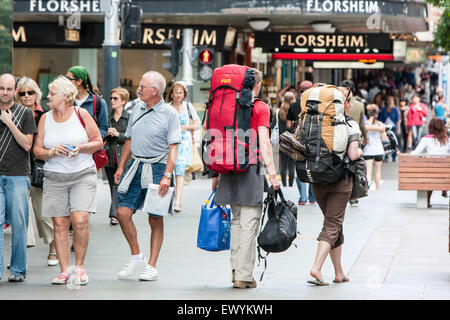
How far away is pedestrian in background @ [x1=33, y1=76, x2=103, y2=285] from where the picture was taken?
7.97 m

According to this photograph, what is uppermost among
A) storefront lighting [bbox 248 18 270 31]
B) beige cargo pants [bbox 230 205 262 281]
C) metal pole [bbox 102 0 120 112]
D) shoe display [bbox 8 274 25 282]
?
storefront lighting [bbox 248 18 270 31]

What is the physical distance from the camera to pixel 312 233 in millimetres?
11594

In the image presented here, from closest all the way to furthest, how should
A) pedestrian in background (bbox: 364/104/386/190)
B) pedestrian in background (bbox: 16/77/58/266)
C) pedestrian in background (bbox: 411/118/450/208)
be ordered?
pedestrian in background (bbox: 16/77/58/266) < pedestrian in background (bbox: 411/118/450/208) < pedestrian in background (bbox: 364/104/386/190)

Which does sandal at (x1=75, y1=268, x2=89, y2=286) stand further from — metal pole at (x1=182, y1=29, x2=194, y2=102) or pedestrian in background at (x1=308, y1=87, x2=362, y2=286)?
metal pole at (x1=182, y1=29, x2=194, y2=102)

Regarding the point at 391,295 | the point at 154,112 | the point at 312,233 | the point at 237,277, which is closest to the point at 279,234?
the point at 237,277

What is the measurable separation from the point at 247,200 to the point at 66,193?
1504mm

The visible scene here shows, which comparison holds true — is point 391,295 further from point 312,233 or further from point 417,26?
point 417,26

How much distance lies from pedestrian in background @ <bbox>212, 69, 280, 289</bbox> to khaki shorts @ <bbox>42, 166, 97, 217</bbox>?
3.59 feet

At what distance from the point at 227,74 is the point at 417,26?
18.9 meters

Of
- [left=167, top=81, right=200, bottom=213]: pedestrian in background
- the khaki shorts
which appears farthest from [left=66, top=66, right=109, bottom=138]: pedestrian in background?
[left=167, top=81, right=200, bottom=213]: pedestrian in background

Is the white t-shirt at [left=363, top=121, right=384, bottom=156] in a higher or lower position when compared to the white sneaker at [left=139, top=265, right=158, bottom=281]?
higher

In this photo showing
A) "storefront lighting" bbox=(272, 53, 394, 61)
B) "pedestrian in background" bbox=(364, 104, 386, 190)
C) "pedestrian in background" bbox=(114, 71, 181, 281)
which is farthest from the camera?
"storefront lighting" bbox=(272, 53, 394, 61)

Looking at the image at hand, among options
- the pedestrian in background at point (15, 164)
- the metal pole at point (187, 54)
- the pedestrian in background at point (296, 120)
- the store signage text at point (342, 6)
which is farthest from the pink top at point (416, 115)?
the pedestrian in background at point (15, 164)

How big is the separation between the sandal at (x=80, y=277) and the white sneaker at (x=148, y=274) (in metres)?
0.51
